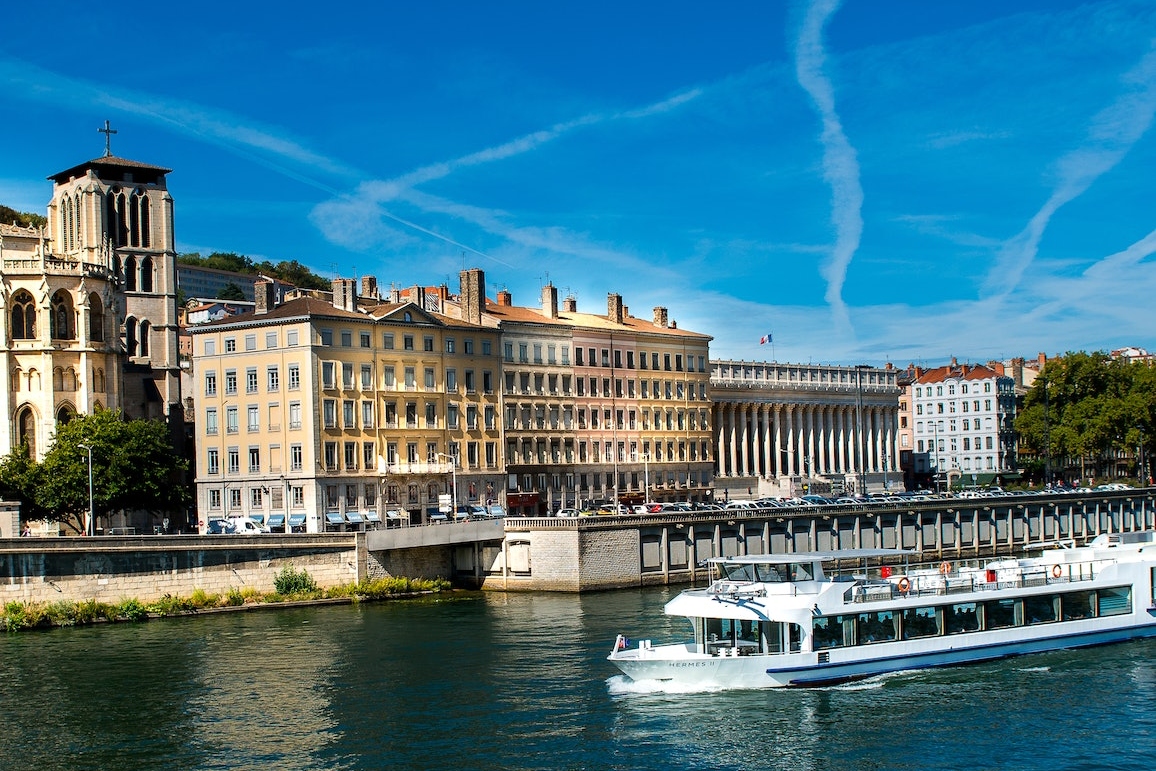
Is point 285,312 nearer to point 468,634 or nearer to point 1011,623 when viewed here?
point 468,634

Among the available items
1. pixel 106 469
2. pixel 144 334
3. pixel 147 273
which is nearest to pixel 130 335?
pixel 144 334

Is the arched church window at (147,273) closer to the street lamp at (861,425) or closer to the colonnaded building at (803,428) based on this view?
the colonnaded building at (803,428)

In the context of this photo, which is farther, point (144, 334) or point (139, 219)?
point (139, 219)

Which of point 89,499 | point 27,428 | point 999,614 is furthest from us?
point 27,428

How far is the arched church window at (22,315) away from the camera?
86.5m

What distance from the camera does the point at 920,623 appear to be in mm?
47656

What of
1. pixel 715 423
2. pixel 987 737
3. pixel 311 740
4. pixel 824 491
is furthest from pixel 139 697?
pixel 824 491

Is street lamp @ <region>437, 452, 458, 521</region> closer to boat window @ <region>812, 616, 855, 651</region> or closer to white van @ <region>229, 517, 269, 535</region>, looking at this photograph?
white van @ <region>229, 517, 269, 535</region>

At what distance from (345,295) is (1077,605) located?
5234 centimetres

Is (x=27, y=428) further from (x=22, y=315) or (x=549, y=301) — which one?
(x=549, y=301)

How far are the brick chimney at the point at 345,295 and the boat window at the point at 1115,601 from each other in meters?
52.1

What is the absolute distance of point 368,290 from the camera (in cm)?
10244

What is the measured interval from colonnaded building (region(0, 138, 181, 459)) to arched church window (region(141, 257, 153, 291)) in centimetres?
11

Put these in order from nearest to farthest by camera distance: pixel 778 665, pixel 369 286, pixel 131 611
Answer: pixel 778 665
pixel 131 611
pixel 369 286
